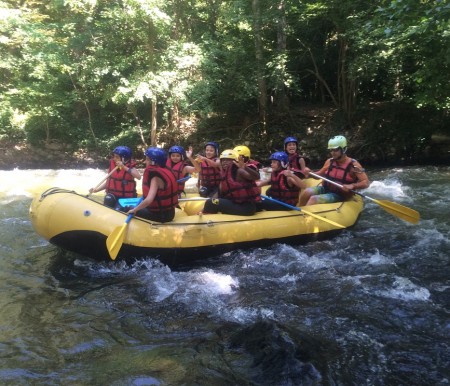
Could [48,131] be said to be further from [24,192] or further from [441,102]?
[441,102]

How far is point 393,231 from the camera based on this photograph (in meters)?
6.05

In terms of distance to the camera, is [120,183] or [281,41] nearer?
[120,183]

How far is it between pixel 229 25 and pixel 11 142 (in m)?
8.62

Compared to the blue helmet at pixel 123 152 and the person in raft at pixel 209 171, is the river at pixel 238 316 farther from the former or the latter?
the person in raft at pixel 209 171

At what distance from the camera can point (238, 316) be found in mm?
3619

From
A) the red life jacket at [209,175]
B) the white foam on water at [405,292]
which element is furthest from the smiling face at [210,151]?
the white foam on water at [405,292]

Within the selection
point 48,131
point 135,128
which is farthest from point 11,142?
point 135,128

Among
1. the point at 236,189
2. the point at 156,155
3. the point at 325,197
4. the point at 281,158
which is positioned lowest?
the point at 325,197

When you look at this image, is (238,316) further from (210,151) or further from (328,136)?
(328,136)

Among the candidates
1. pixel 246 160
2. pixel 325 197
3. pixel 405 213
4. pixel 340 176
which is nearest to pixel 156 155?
pixel 246 160

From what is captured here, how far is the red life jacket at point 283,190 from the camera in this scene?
19.3 ft

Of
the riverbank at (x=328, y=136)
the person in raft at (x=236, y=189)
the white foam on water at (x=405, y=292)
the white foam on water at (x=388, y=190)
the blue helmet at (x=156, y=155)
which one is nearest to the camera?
the white foam on water at (x=405, y=292)

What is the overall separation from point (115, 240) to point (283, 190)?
2598 millimetres

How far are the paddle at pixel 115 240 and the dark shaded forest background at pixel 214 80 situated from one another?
7539mm
